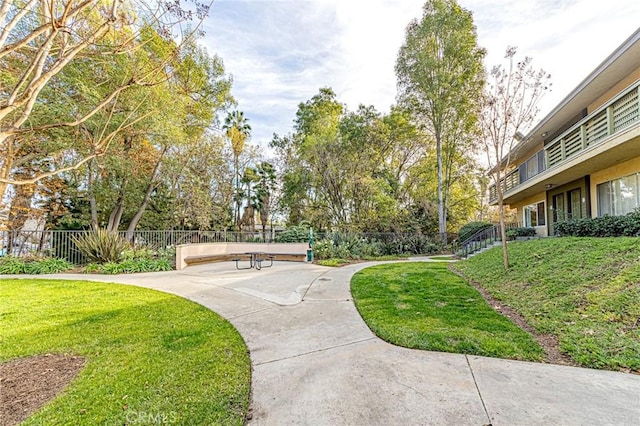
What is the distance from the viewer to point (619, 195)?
31.1 feet

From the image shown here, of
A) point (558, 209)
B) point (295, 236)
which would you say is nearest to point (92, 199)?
point (295, 236)

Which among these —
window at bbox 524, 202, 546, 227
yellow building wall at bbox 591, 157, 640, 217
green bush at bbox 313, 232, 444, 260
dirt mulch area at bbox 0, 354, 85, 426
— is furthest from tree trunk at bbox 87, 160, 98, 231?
window at bbox 524, 202, 546, 227

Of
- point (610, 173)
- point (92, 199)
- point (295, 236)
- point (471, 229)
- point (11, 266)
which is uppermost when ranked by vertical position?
point (610, 173)

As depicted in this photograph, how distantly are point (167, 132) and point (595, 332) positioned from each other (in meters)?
13.4

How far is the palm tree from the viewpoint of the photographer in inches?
778

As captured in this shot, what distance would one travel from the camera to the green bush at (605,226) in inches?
298

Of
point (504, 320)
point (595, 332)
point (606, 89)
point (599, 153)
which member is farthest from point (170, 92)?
point (606, 89)

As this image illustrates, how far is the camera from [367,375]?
2.80m

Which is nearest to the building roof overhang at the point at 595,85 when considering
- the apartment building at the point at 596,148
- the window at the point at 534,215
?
the apartment building at the point at 596,148

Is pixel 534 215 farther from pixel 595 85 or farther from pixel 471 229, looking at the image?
pixel 595 85

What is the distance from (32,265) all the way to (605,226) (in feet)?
58.9

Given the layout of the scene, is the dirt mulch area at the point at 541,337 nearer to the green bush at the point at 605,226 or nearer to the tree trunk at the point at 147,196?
the green bush at the point at 605,226

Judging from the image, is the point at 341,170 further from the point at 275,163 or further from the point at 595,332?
the point at 595,332

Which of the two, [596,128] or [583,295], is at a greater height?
[596,128]
